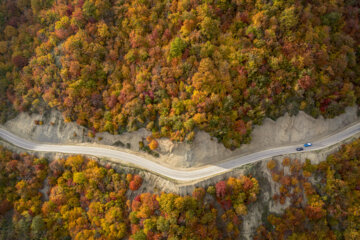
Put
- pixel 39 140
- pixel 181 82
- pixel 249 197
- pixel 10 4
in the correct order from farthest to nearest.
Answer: pixel 10 4 < pixel 39 140 < pixel 181 82 < pixel 249 197

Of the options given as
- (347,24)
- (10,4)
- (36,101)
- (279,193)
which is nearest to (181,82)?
(279,193)

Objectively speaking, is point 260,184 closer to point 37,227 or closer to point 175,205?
point 175,205

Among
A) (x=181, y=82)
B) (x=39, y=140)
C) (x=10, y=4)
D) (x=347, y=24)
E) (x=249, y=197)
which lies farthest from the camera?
(x=10, y=4)

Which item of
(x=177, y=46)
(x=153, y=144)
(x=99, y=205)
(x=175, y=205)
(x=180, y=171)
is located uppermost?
(x=177, y=46)

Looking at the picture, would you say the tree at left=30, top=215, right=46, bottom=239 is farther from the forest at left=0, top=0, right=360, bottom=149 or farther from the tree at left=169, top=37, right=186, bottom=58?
the tree at left=169, top=37, right=186, bottom=58

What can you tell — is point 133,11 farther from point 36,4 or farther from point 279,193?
point 279,193

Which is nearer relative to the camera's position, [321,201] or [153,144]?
[321,201]

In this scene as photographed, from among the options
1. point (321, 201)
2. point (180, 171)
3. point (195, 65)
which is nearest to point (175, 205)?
point (180, 171)
